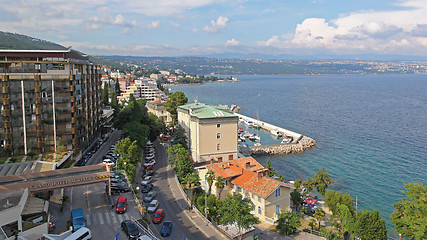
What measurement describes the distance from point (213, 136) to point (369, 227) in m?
20.6

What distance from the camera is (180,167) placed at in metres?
33.4

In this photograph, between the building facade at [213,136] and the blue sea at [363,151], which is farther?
the blue sea at [363,151]

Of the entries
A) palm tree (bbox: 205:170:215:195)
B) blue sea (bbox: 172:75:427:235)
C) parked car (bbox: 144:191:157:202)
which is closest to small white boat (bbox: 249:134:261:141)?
blue sea (bbox: 172:75:427:235)

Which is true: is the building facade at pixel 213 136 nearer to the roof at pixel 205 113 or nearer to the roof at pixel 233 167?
the roof at pixel 205 113

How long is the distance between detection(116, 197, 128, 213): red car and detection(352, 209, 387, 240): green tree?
55.0ft

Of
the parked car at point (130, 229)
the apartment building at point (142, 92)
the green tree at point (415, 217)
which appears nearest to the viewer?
the parked car at point (130, 229)

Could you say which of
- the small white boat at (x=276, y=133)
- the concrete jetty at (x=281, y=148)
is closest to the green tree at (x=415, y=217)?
the concrete jetty at (x=281, y=148)

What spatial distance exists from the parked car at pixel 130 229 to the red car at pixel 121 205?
2397 millimetres

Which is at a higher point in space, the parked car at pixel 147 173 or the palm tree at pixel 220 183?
the palm tree at pixel 220 183

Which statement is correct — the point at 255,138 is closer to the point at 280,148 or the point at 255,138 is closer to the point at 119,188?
the point at 280,148

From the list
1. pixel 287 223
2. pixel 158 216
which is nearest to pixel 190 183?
pixel 158 216

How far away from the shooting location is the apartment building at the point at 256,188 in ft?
93.7

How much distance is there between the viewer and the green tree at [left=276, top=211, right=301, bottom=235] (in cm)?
2648

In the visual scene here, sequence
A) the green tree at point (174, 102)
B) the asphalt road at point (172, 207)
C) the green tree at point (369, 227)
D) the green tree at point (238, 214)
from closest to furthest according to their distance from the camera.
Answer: the green tree at point (238, 214)
the asphalt road at point (172, 207)
the green tree at point (369, 227)
the green tree at point (174, 102)
